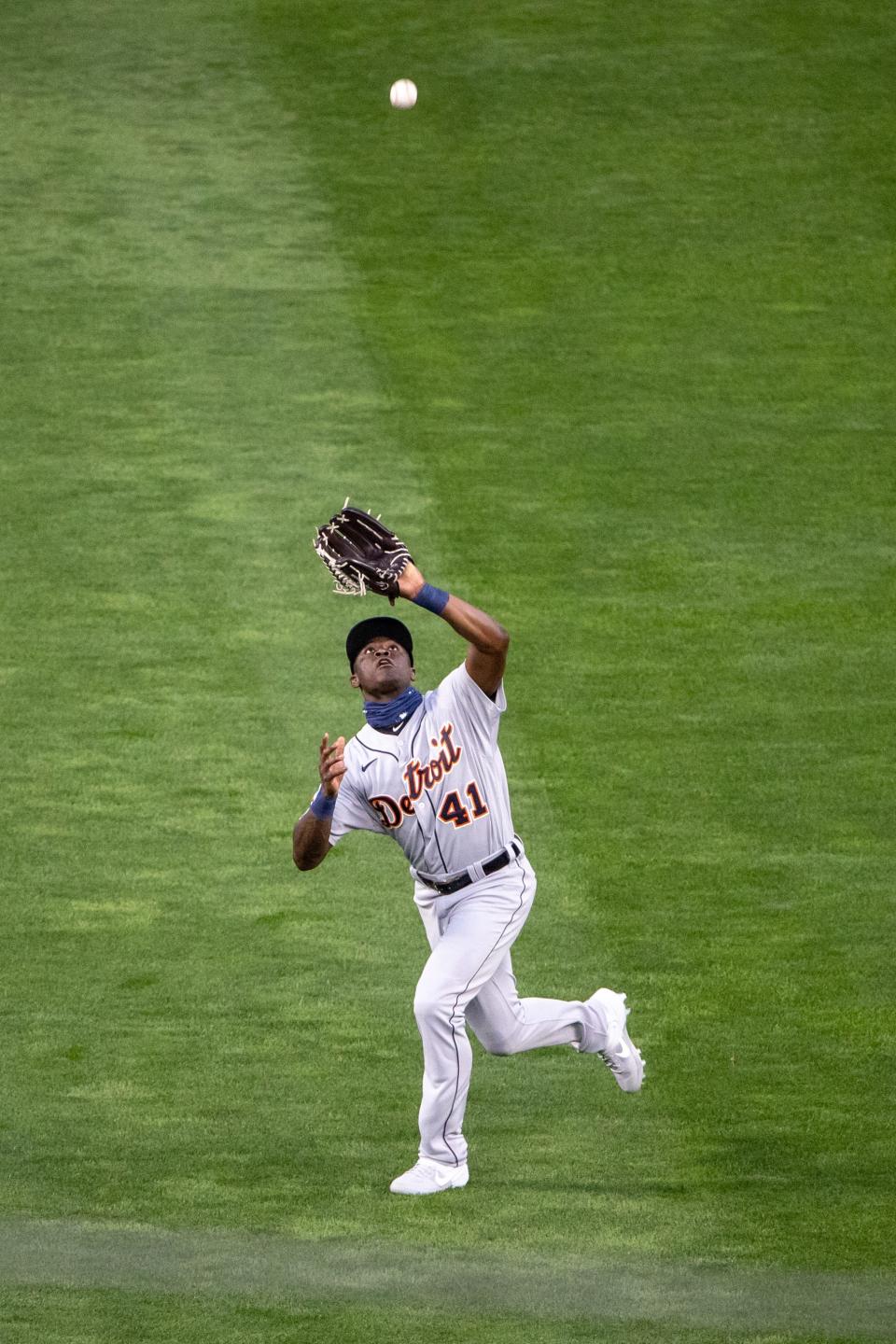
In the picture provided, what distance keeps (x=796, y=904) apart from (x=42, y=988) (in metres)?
3.13

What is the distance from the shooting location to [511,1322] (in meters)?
5.84

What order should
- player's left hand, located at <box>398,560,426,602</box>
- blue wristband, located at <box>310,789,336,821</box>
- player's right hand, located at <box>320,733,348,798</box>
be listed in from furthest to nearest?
blue wristband, located at <box>310,789,336,821</box> < player's right hand, located at <box>320,733,348,798</box> < player's left hand, located at <box>398,560,426,602</box>

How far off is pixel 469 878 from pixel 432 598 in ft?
3.41

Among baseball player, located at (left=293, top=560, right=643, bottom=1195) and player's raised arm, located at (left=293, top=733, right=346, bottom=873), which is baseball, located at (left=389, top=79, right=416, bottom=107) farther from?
player's raised arm, located at (left=293, top=733, right=346, bottom=873)

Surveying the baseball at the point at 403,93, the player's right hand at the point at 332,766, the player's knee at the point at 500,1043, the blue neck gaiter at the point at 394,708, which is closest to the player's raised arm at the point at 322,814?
the player's right hand at the point at 332,766

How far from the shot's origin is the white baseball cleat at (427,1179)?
653 centimetres

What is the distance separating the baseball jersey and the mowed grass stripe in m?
1.24

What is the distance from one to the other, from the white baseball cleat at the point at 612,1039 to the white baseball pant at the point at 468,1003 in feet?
0.17

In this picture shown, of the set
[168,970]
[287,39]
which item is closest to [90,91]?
[287,39]

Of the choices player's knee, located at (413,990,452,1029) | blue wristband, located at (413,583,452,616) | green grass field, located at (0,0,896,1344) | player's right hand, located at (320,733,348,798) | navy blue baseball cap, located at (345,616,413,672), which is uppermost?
blue wristband, located at (413,583,452,616)

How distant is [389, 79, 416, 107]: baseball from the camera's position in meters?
14.9

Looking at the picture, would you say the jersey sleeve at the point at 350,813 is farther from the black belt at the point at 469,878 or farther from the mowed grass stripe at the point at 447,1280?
the mowed grass stripe at the point at 447,1280

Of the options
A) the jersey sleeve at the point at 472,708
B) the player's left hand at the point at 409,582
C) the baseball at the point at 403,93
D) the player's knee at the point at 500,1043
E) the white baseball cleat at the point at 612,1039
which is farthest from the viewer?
the baseball at the point at 403,93

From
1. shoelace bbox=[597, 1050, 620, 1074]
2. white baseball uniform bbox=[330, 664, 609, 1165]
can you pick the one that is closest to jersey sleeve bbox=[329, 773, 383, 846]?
white baseball uniform bbox=[330, 664, 609, 1165]
